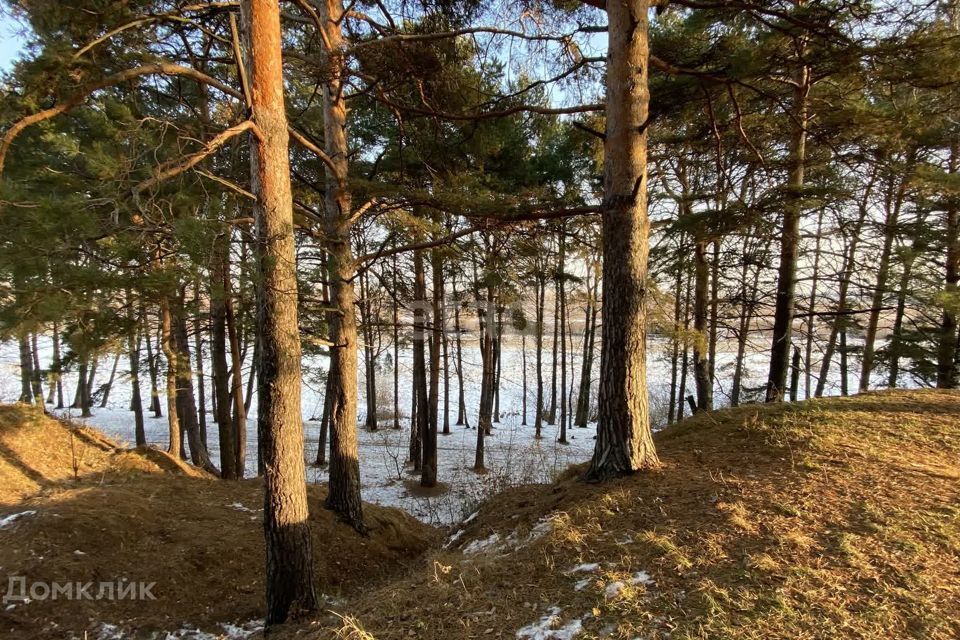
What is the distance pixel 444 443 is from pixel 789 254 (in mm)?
13291

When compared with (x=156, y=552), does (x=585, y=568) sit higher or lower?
higher

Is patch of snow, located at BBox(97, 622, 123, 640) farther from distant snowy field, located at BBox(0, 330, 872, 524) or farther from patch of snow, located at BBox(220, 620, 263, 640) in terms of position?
distant snowy field, located at BBox(0, 330, 872, 524)

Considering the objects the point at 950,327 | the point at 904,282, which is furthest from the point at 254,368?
the point at 950,327

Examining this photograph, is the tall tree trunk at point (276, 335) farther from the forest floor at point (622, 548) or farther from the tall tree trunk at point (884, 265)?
the tall tree trunk at point (884, 265)

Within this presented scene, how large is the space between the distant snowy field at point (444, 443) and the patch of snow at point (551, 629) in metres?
5.53

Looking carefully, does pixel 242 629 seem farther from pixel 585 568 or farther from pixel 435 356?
pixel 435 356

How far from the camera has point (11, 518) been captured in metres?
5.00

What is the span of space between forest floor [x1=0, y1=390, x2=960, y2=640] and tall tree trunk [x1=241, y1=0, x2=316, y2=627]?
0.40 meters

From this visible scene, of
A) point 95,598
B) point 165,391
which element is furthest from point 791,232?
point 165,391

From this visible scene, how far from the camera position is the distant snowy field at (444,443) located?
1012cm

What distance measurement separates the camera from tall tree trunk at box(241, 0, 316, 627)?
3557mm

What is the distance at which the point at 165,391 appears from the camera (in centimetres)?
746

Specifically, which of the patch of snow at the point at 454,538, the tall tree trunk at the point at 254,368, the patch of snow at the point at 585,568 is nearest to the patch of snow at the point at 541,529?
the patch of snow at the point at 585,568

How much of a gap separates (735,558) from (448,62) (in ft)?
19.9
